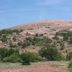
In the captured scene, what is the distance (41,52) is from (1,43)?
25.9 meters

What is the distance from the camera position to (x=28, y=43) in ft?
215

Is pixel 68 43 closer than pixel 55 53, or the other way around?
pixel 55 53

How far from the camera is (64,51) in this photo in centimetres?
5803

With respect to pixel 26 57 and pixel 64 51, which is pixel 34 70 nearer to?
pixel 26 57

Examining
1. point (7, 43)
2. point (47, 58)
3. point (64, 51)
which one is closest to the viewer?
point (47, 58)

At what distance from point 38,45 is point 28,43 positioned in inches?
71.3

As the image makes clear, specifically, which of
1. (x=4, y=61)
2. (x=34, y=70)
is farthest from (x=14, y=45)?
(x=34, y=70)

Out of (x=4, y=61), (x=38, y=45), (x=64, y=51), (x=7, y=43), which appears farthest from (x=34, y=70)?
(x=7, y=43)

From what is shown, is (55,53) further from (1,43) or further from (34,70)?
(1,43)

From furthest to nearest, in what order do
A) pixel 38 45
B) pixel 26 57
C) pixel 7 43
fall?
pixel 7 43 → pixel 38 45 → pixel 26 57

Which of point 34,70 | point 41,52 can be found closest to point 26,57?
point 34,70

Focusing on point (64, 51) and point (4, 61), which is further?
point (64, 51)

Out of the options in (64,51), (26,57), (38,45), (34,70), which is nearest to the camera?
(34,70)

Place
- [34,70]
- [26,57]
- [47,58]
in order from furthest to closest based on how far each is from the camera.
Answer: [47,58]
[26,57]
[34,70]
